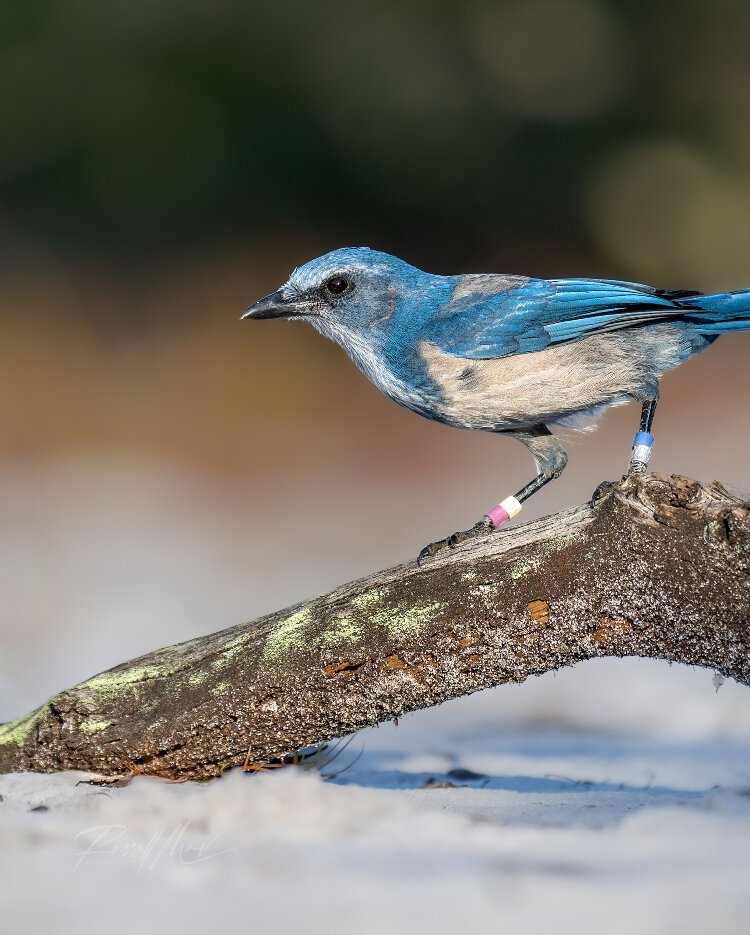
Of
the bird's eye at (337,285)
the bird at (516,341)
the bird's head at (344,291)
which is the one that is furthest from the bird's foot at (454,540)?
the bird's eye at (337,285)

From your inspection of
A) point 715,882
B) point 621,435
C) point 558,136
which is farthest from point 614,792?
point 558,136

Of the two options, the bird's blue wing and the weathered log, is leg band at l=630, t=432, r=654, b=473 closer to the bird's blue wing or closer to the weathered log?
the bird's blue wing

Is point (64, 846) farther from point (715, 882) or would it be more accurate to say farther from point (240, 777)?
point (715, 882)

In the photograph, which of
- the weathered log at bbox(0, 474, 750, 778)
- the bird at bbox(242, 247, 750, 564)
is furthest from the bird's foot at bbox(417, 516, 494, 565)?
the weathered log at bbox(0, 474, 750, 778)

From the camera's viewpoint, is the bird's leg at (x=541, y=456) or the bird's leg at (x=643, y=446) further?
the bird's leg at (x=541, y=456)

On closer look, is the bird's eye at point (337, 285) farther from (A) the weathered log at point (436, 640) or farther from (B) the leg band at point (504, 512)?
(A) the weathered log at point (436, 640)

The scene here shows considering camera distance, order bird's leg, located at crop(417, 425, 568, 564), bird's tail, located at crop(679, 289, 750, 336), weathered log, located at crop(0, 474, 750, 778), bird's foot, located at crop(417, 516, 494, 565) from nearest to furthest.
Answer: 1. weathered log, located at crop(0, 474, 750, 778)
2. bird's foot, located at crop(417, 516, 494, 565)
3. bird's tail, located at crop(679, 289, 750, 336)
4. bird's leg, located at crop(417, 425, 568, 564)

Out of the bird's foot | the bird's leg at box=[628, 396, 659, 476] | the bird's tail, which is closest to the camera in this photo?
the bird's foot

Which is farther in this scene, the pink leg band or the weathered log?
the pink leg band
